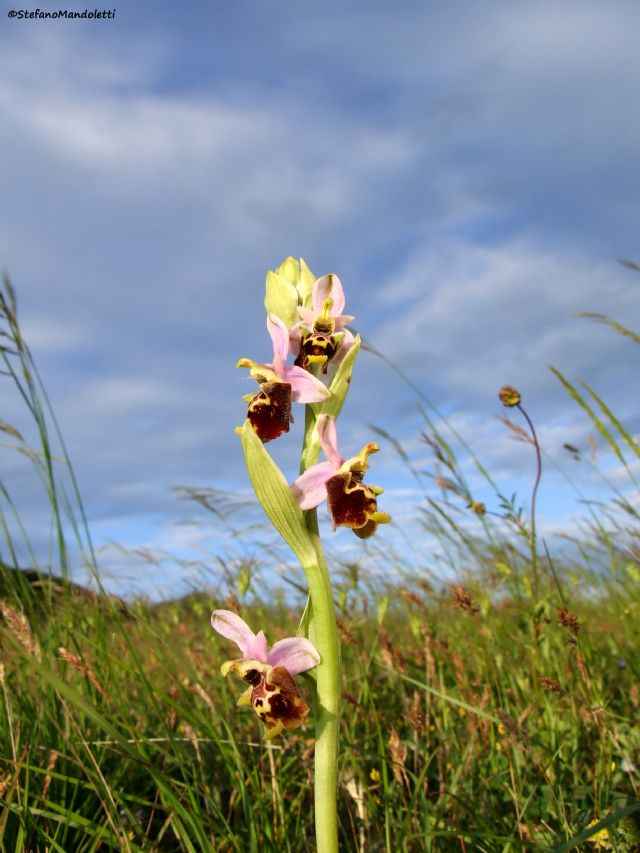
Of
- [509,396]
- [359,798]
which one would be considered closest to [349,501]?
[359,798]

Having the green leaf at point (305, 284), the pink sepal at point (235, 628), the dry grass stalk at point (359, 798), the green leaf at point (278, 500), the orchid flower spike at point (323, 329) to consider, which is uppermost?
the green leaf at point (305, 284)

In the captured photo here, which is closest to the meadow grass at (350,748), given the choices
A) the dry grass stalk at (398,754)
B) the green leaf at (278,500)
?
the dry grass stalk at (398,754)

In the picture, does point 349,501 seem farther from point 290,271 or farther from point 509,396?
point 509,396

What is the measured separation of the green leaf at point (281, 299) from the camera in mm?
2359

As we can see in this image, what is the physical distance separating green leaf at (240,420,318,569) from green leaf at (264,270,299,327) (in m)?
0.51

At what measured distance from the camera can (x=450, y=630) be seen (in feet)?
15.5

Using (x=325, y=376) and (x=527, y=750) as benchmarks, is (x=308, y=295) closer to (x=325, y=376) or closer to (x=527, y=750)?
(x=325, y=376)

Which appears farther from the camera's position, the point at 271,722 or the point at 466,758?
the point at 466,758

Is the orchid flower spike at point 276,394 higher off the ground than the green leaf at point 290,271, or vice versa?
the green leaf at point 290,271

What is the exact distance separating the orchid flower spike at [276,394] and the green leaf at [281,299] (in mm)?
204

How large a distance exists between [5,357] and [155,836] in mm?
2134

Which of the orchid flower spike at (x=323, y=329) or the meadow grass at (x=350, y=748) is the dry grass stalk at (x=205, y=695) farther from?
the orchid flower spike at (x=323, y=329)

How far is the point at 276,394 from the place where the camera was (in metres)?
2.19

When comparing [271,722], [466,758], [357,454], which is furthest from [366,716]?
[357,454]
